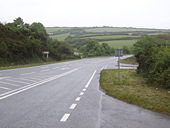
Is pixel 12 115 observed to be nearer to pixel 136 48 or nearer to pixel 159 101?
pixel 159 101

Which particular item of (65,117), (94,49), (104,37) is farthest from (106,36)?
(65,117)

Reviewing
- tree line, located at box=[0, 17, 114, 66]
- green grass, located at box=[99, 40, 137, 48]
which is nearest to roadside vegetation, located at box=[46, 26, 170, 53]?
green grass, located at box=[99, 40, 137, 48]

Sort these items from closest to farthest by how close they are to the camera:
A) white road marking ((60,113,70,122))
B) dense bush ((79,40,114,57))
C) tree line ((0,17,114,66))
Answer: white road marking ((60,113,70,122)) < tree line ((0,17,114,66)) < dense bush ((79,40,114,57))

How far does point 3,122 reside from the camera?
5934 mm

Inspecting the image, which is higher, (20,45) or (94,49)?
(20,45)

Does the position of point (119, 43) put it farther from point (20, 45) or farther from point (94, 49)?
point (20, 45)

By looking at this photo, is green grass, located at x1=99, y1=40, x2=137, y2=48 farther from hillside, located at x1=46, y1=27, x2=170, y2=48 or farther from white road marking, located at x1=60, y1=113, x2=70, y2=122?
white road marking, located at x1=60, y1=113, x2=70, y2=122

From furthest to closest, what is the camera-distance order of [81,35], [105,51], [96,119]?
[81,35] → [105,51] → [96,119]

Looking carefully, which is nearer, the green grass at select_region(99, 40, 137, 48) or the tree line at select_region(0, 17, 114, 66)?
the tree line at select_region(0, 17, 114, 66)

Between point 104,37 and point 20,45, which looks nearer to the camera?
point 20,45

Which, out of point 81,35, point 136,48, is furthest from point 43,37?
point 81,35

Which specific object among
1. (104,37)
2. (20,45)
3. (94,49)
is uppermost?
(104,37)

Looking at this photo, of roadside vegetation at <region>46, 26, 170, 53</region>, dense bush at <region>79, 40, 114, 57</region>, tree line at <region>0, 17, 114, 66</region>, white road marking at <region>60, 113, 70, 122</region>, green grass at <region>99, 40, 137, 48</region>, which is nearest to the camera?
white road marking at <region>60, 113, 70, 122</region>

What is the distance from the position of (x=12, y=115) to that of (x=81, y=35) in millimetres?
128246
